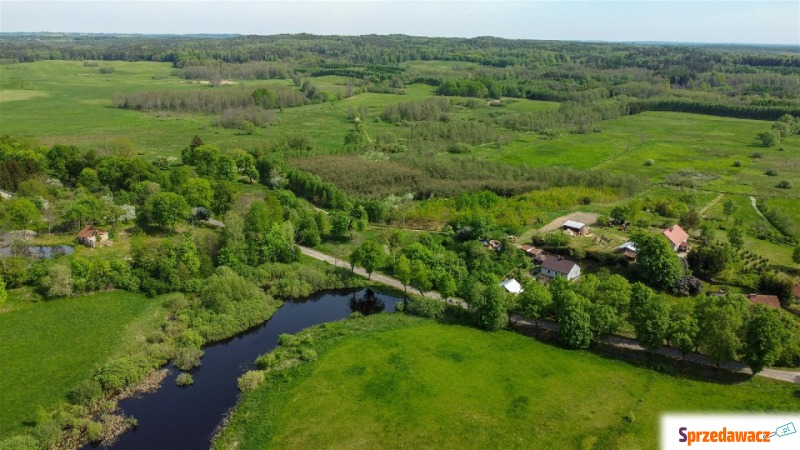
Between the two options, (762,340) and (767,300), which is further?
(767,300)

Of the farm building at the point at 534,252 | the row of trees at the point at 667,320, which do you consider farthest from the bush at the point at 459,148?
the row of trees at the point at 667,320

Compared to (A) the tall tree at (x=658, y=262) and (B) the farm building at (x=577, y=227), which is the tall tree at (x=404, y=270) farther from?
(B) the farm building at (x=577, y=227)

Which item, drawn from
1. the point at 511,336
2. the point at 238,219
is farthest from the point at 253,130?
the point at 511,336

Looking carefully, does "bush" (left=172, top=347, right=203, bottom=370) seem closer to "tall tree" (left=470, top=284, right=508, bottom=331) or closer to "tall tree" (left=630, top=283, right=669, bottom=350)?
"tall tree" (left=470, top=284, right=508, bottom=331)

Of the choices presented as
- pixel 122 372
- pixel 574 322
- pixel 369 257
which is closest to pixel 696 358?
pixel 574 322

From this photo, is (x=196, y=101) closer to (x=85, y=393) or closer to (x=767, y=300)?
(x=85, y=393)
